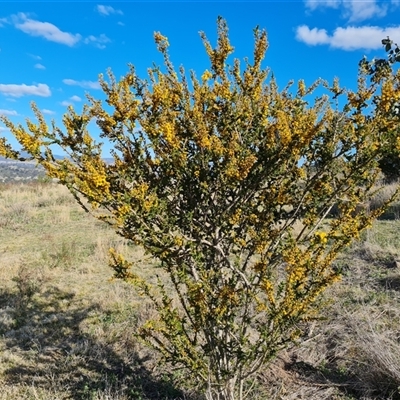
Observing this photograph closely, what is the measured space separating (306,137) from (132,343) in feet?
13.0

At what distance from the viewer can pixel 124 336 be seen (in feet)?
18.0

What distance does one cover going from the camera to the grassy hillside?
422cm

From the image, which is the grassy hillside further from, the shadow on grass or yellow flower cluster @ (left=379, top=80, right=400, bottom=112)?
yellow flower cluster @ (left=379, top=80, right=400, bottom=112)

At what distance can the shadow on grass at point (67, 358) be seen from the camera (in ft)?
14.4

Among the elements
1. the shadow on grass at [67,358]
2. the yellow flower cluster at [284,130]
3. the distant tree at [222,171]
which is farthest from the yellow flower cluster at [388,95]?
the shadow on grass at [67,358]

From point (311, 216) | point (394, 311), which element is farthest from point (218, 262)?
point (394, 311)

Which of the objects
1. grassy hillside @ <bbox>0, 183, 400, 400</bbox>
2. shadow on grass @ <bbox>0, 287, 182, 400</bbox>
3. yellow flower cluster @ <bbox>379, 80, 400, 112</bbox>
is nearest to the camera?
yellow flower cluster @ <bbox>379, 80, 400, 112</bbox>

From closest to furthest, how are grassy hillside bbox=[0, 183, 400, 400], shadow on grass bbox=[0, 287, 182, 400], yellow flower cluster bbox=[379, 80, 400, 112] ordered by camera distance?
yellow flower cluster bbox=[379, 80, 400, 112], grassy hillside bbox=[0, 183, 400, 400], shadow on grass bbox=[0, 287, 182, 400]

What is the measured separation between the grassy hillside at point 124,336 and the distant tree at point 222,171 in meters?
0.48

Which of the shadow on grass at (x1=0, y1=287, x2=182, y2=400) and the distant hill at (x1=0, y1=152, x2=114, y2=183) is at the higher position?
the distant hill at (x1=0, y1=152, x2=114, y2=183)

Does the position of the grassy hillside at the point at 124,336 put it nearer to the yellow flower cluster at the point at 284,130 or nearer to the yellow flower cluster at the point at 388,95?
the yellow flower cluster at the point at 284,130

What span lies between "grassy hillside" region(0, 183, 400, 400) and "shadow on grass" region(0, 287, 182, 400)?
0.01 meters

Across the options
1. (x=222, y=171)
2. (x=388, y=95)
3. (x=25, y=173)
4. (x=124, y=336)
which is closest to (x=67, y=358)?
(x=124, y=336)

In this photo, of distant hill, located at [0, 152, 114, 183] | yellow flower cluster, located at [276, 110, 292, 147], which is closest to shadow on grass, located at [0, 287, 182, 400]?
distant hill, located at [0, 152, 114, 183]
